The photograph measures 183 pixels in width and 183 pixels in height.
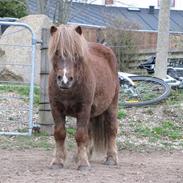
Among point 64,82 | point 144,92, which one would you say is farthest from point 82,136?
point 144,92

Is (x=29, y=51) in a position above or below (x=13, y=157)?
above

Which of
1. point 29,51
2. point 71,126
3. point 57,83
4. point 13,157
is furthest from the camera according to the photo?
point 29,51

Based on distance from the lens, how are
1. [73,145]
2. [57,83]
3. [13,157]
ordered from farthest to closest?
[73,145], [13,157], [57,83]

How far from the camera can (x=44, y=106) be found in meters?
11.0

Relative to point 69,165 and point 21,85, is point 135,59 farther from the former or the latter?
point 69,165

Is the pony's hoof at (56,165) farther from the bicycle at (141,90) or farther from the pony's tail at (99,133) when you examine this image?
the bicycle at (141,90)

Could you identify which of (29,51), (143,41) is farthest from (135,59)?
(29,51)

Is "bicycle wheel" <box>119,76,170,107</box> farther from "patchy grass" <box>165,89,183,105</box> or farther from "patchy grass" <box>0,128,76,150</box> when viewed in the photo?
"patchy grass" <box>0,128,76,150</box>

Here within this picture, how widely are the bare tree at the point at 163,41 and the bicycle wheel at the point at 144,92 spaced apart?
21.1 inches

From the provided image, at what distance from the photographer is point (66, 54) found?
25.6ft

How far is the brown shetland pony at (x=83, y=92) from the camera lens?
7.86 m

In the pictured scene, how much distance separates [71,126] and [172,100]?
2887 mm

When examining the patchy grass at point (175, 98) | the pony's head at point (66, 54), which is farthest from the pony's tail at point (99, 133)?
the patchy grass at point (175, 98)

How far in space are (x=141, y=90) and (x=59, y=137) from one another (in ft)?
18.5
